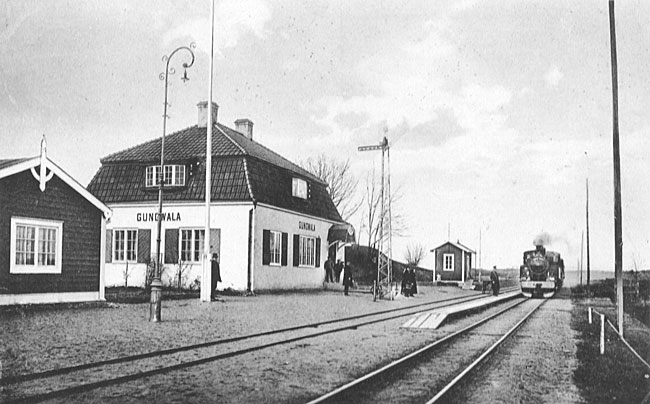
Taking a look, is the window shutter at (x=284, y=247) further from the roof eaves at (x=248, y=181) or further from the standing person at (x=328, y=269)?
the standing person at (x=328, y=269)

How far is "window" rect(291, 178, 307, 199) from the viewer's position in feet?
108

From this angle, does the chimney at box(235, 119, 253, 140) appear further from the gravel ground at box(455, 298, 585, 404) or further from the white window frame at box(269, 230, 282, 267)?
the gravel ground at box(455, 298, 585, 404)

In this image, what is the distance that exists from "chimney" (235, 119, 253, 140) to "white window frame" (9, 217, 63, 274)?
62.2ft

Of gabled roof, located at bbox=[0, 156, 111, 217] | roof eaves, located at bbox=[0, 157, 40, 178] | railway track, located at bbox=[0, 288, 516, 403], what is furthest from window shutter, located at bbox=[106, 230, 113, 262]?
railway track, located at bbox=[0, 288, 516, 403]

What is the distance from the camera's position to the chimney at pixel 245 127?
35.9m

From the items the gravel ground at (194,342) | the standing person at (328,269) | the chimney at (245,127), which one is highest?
the chimney at (245,127)

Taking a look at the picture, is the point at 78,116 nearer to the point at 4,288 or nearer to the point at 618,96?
the point at 4,288

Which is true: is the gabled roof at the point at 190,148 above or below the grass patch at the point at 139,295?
above

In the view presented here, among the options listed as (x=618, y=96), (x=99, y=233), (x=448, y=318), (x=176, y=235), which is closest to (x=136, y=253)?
(x=176, y=235)

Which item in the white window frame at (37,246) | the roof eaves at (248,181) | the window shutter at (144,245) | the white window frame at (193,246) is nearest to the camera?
the white window frame at (37,246)

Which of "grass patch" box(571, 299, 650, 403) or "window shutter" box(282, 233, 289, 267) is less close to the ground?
"window shutter" box(282, 233, 289, 267)

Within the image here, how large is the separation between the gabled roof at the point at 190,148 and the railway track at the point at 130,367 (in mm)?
15226

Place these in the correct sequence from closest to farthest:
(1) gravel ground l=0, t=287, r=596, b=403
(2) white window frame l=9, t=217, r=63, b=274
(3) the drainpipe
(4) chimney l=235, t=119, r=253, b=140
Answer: (1) gravel ground l=0, t=287, r=596, b=403 < (2) white window frame l=9, t=217, r=63, b=274 < (3) the drainpipe < (4) chimney l=235, t=119, r=253, b=140

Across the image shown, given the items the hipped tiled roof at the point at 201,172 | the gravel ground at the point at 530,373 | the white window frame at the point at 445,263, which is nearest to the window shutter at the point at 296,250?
the hipped tiled roof at the point at 201,172
